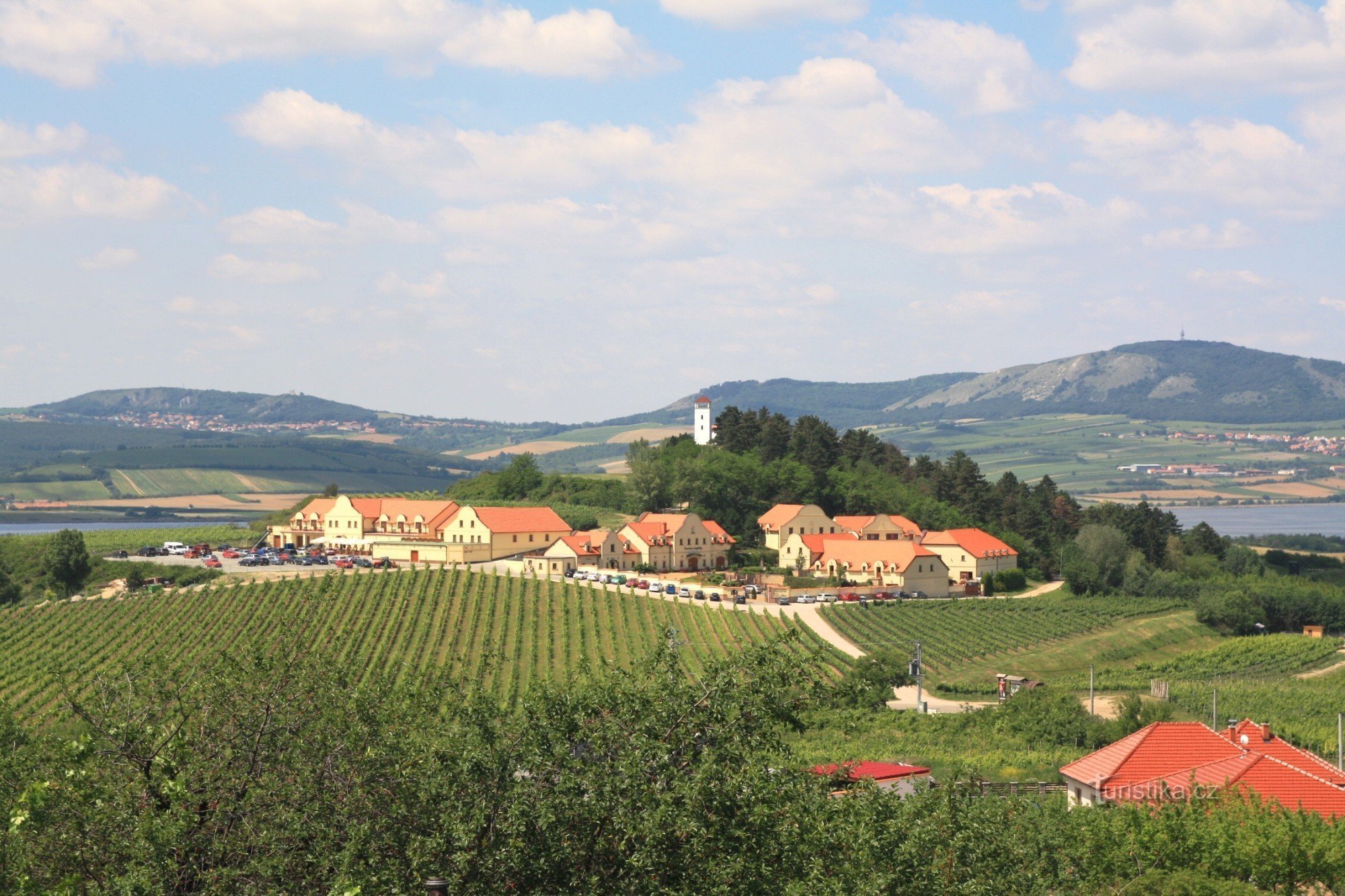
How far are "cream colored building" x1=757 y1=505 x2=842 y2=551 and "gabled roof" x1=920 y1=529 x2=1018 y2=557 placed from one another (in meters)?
7.32

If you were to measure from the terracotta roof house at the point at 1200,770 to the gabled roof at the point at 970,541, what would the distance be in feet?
186

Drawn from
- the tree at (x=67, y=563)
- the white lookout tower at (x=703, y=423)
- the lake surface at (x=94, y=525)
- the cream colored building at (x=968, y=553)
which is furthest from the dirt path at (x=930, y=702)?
the lake surface at (x=94, y=525)

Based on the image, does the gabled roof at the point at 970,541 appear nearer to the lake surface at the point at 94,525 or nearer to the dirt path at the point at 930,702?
the dirt path at the point at 930,702

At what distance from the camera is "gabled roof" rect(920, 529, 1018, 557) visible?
92.3m

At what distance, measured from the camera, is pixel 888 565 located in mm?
86000

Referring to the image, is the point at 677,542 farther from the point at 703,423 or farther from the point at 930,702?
the point at 703,423

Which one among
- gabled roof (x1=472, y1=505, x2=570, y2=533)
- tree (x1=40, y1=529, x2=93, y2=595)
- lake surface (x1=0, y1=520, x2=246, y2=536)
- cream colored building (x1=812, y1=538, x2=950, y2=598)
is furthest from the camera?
lake surface (x1=0, y1=520, x2=246, y2=536)

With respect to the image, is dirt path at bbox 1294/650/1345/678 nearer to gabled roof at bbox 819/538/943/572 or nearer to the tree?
gabled roof at bbox 819/538/943/572

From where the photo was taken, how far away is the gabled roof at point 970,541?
9231 cm

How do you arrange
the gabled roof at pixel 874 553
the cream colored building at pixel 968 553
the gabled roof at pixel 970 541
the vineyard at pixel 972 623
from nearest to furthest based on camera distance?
the vineyard at pixel 972 623 < the gabled roof at pixel 874 553 < the cream colored building at pixel 968 553 < the gabled roof at pixel 970 541

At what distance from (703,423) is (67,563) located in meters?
62.5

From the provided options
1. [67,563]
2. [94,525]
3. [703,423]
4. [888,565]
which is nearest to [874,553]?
[888,565]

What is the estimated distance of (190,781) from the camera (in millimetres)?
15633

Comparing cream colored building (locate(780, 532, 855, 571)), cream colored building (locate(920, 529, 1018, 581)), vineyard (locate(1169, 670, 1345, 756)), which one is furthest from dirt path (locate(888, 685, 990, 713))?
cream colored building (locate(920, 529, 1018, 581))
